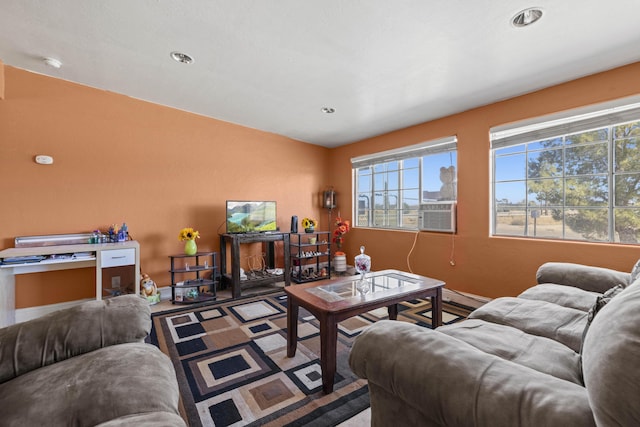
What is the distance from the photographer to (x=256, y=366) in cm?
191

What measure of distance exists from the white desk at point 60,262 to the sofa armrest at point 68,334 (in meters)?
1.71

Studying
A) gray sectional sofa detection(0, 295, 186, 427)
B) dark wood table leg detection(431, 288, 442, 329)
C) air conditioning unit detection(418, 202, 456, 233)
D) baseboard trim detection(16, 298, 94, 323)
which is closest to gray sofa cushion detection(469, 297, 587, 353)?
dark wood table leg detection(431, 288, 442, 329)

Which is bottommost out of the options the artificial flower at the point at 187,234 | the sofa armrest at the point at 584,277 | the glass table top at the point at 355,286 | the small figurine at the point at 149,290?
the small figurine at the point at 149,290

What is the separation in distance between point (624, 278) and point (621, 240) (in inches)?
32.9

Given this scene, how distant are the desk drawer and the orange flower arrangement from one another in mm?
2783

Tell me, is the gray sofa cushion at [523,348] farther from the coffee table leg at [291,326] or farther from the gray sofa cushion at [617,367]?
the coffee table leg at [291,326]

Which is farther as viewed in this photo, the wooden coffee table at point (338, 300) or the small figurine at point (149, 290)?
the small figurine at point (149, 290)

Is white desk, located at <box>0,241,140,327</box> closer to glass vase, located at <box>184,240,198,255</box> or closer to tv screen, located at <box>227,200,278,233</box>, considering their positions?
glass vase, located at <box>184,240,198,255</box>

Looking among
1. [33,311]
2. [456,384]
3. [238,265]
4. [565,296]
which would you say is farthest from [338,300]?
[33,311]

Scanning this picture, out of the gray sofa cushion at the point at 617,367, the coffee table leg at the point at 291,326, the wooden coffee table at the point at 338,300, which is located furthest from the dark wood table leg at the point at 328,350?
the gray sofa cushion at the point at 617,367

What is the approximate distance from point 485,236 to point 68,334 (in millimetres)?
3529

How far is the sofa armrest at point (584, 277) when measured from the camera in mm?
1856

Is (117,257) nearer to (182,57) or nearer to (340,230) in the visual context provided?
(182,57)

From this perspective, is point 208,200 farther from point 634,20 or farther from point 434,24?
point 634,20
